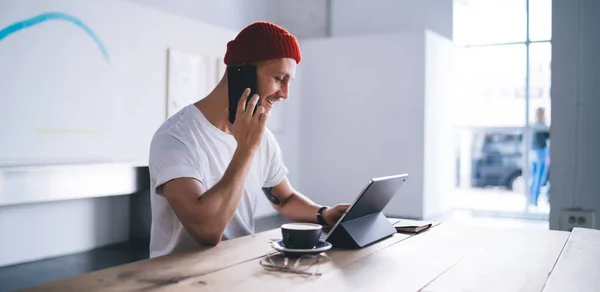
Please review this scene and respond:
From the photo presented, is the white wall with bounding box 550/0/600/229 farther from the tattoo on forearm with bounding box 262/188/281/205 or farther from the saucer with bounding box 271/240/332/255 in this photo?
the saucer with bounding box 271/240/332/255

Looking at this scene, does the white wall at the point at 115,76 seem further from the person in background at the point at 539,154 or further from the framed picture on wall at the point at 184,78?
the person in background at the point at 539,154

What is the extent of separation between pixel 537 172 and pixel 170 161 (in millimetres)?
6226

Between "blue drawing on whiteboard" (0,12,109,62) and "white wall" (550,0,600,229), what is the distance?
334cm

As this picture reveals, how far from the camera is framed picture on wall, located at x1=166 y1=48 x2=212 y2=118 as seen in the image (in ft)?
15.7

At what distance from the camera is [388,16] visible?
22.1 feet

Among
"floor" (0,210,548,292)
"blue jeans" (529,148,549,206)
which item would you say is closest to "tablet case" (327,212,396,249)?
"floor" (0,210,548,292)

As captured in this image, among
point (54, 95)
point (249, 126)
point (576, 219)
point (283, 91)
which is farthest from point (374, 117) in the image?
point (249, 126)

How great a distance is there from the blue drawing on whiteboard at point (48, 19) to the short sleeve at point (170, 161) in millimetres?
2494

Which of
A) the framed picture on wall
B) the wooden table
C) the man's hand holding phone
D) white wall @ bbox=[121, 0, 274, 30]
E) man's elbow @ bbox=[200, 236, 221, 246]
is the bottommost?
the wooden table

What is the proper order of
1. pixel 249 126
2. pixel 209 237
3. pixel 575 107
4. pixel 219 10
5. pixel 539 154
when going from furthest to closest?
pixel 539 154 < pixel 219 10 < pixel 575 107 < pixel 249 126 < pixel 209 237

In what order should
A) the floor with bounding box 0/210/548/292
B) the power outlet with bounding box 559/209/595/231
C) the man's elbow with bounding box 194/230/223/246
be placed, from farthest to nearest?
the power outlet with bounding box 559/209/595/231 → the floor with bounding box 0/210/548/292 → the man's elbow with bounding box 194/230/223/246

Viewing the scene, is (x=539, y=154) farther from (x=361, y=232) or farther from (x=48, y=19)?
(x=361, y=232)

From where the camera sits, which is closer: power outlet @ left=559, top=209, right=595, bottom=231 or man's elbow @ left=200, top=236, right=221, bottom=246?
man's elbow @ left=200, top=236, right=221, bottom=246

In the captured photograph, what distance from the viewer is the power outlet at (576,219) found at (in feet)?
12.4
